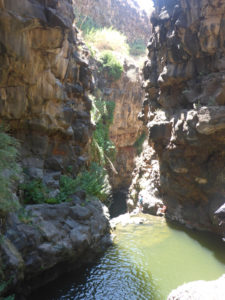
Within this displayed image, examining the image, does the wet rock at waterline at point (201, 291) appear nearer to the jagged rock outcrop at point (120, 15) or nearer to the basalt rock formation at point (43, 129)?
the basalt rock formation at point (43, 129)

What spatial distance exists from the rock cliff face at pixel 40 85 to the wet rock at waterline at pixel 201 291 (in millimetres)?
5605

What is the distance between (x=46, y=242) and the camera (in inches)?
256

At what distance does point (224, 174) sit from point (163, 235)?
3952 millimetres

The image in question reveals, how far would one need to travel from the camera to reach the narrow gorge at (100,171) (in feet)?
20.7

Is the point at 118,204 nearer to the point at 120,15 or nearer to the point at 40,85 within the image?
the point at 40,85

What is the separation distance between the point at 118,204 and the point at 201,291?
19390 millimetres

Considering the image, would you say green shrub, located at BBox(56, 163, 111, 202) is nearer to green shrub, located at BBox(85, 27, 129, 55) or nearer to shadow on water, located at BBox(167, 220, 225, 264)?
shadow on water, located at BBox(167, 220, 225, 264)

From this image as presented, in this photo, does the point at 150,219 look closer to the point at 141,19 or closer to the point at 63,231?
the point at 63,231

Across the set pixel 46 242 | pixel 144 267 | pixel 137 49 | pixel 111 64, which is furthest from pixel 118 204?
pixel 137 49

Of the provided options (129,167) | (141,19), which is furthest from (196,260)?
(141,19)

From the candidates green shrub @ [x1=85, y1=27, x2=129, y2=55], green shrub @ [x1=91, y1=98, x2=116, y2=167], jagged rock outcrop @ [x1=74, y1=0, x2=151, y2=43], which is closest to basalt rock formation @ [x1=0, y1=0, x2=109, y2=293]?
green shrub @ [x1=91, y1=98, x2=116, y2=167]

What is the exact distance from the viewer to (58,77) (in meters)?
10.7

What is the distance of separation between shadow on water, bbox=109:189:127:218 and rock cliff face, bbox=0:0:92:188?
11750 millimetres

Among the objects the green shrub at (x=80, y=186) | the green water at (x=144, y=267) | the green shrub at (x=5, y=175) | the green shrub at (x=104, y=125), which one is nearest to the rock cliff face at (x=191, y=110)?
the green water at (x=144, y=267)
